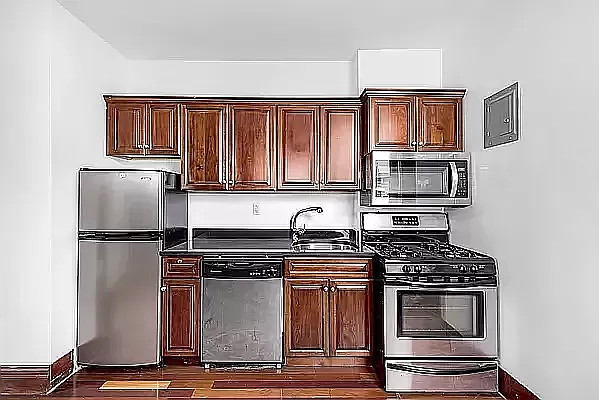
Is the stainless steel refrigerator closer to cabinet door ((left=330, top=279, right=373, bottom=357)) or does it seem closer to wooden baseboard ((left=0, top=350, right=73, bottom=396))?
wooden baseboard ((left=0, top=350, right=73, bottom=396))

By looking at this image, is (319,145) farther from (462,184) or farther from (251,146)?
(462,184)

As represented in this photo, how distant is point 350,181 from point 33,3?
263 centimetres

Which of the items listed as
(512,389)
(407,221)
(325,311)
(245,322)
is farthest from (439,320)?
(245,322)

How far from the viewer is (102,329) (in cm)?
436

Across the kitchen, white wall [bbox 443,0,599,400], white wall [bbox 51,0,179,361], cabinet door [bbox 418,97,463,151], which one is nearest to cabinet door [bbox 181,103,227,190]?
the kitchen

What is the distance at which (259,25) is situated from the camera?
441 cm

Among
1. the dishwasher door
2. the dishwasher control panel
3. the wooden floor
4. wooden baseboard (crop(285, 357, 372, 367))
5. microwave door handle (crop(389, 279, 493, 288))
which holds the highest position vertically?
the dishwasher control panel

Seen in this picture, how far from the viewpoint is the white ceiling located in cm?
399

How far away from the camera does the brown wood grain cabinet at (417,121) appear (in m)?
4.76

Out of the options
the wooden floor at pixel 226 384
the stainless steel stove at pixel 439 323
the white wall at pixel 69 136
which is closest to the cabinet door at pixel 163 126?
the white wall at pixel 69 136

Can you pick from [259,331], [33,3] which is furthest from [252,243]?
[33,3]

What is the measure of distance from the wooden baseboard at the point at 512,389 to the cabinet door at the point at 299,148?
6.66ft

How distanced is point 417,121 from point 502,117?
930 millimetres

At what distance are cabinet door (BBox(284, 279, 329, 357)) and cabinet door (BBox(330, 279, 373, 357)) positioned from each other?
6 centimetres
